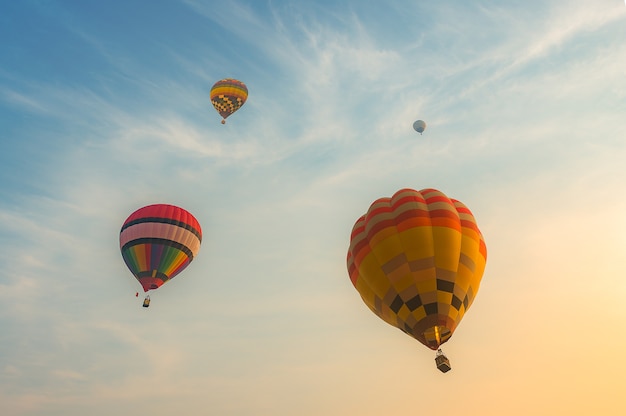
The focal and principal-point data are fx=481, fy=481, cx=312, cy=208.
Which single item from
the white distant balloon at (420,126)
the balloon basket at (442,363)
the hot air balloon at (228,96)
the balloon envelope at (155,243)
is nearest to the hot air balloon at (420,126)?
the white distant balloon at (420,126)

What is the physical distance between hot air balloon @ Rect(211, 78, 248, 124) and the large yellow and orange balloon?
107 feet

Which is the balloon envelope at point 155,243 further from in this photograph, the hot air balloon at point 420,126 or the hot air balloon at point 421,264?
the hot air balloon at point 420,126

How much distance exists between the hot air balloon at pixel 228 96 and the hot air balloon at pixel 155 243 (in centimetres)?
1945

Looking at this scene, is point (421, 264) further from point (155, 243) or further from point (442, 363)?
point (155, 243)

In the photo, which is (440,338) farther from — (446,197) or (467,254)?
(446,197)

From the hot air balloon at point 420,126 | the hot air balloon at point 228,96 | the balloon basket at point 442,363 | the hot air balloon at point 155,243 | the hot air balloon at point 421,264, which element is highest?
the hot air balloon at point 228,96

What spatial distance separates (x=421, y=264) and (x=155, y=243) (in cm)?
2015

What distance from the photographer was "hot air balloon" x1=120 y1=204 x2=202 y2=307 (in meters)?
33.4

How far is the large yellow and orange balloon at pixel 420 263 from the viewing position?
2025 centimetres

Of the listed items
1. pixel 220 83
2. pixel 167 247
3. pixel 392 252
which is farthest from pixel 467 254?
pixel 220 83

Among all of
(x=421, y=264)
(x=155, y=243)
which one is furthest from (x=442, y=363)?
(x=155, y=243)

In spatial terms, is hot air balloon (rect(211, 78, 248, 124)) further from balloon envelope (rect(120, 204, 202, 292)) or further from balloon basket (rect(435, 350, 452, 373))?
balloon basket (rect(435, 350, 452, 373))

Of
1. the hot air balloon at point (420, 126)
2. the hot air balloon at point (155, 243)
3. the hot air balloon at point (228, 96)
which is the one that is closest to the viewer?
the hot air balloon at point (155, 243)

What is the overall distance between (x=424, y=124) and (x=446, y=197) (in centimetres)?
2645
